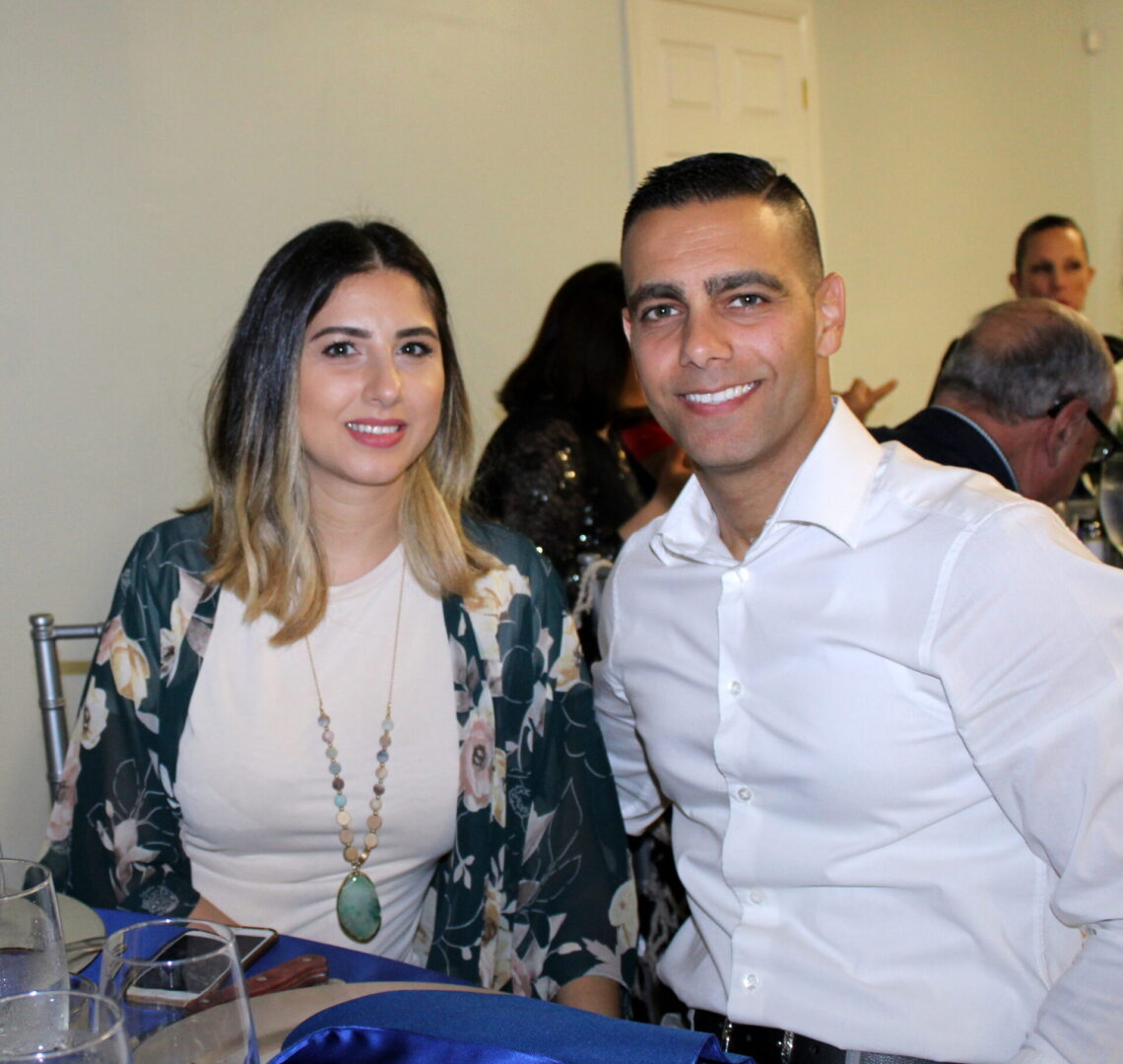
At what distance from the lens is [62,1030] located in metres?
0.72

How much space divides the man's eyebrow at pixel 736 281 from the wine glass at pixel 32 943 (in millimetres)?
1010

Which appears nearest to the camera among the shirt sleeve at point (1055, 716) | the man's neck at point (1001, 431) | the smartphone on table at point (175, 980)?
the smartphone on table at point (175, 980)

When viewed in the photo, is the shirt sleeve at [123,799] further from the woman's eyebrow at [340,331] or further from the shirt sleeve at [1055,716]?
the shirt sleeve at [1055,716]

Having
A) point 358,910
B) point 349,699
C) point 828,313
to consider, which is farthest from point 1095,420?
point 358,910

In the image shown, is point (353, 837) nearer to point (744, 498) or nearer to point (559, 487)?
point (744, 498)

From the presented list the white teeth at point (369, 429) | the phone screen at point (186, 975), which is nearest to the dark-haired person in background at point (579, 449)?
the white teeth at point (369, 429)

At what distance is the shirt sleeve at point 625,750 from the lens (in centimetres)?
181

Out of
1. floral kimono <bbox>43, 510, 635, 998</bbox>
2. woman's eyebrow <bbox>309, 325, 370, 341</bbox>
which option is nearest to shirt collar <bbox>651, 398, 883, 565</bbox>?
floral kimono <bbox>43, 510, 635, 998</bbox>

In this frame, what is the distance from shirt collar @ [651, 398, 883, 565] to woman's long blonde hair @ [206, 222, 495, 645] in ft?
1.67

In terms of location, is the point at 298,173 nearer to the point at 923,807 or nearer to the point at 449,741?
the point at 449,741

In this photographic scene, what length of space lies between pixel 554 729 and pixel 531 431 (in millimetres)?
1655

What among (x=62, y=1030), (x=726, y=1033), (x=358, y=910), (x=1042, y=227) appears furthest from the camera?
(x=1042, y=227)

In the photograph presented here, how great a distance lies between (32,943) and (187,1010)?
0.24 m

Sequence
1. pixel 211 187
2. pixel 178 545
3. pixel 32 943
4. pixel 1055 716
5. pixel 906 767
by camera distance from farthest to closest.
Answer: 1. pixel 211 187
2. pixel 178 545
3. pixel 906 767
4. pixel 1055 716
5. pixel 32 943
